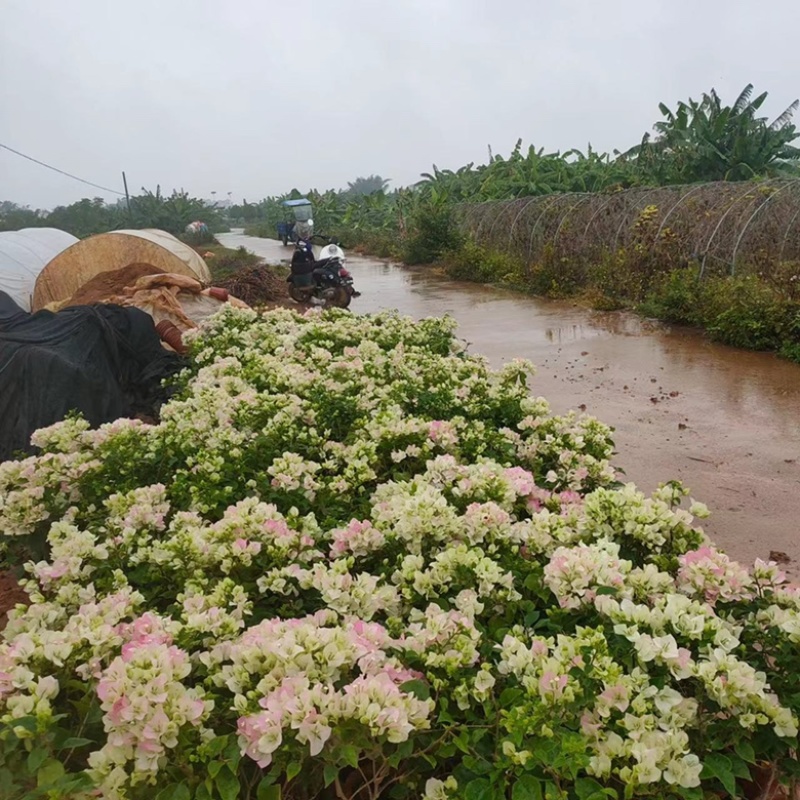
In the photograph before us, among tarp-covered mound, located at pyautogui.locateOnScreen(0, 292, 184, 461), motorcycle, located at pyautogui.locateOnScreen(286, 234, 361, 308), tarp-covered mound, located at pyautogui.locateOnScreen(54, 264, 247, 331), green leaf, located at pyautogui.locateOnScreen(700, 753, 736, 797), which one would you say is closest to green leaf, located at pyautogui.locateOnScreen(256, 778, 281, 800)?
green leaf, located at pyautogui.locateOnScreen(700, 753, 736, 797)

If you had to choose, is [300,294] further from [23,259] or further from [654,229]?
[654,229]

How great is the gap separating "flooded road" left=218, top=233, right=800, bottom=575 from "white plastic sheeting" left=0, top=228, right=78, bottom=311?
7.61 meters

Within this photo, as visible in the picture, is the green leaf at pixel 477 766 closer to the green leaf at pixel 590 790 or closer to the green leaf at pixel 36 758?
the green leaf at pixel 590 790

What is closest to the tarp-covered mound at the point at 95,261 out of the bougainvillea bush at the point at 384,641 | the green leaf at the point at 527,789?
the bougainvillea bush at the point at 384,641

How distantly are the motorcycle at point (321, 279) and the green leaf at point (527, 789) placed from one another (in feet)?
40.3

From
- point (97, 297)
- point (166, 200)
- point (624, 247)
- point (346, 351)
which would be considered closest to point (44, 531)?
point (346, 351)

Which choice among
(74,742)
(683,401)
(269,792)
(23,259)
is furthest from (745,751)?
(23,259)

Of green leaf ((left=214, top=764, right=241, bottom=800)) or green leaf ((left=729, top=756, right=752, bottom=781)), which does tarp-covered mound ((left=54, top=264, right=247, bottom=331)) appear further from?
green leaf ((left=729, top=756, right=752, bottom=781))

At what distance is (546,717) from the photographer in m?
1.43

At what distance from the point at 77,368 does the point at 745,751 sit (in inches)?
206

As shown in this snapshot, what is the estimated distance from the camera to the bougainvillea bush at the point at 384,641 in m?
1.38

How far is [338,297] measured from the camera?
13.4 m

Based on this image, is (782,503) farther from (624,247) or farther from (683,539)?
(624,247)

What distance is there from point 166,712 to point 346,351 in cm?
329
